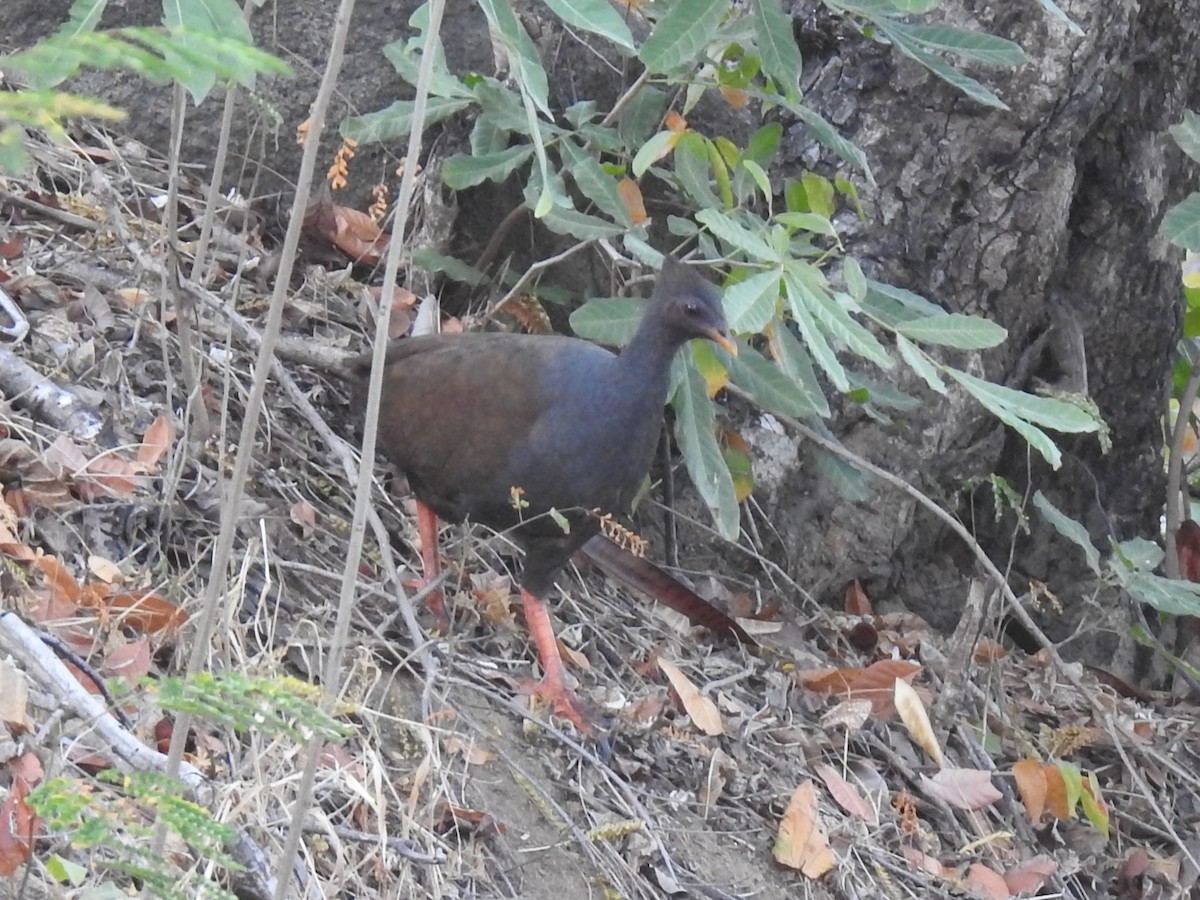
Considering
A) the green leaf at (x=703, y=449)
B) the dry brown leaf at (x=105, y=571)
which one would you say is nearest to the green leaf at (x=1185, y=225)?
the green leaf at (x=703, y=449)

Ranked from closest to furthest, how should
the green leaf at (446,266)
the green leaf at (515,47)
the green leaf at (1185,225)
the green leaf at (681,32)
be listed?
the green leaf at (515,47)
the green leaf at (681,32)
the green leaf at (1185,225)
the green leaf at (446,266)

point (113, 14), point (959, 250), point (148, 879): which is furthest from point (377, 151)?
point (148, 879)

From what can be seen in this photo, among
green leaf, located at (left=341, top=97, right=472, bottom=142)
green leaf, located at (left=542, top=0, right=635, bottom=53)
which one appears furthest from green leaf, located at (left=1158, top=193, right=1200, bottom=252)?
green leaf, located at (left=542, top=0, right=635, bottom=53)

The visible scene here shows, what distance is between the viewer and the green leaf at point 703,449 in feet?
12.6

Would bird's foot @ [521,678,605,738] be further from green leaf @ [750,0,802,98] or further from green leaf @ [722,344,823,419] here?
green leaf @ [750,0,802,98]

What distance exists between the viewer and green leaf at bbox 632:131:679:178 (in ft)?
12.6

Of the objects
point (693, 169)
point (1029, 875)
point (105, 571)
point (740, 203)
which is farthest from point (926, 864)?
point (105, 571)

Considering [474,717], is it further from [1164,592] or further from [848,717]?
[1164,592]

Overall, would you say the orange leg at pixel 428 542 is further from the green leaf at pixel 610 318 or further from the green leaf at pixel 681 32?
the green leaf at pixel 681 32

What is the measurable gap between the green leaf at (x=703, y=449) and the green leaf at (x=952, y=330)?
2.12 feet

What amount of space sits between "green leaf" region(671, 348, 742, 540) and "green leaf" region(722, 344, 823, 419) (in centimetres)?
12

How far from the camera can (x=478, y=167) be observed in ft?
13.5

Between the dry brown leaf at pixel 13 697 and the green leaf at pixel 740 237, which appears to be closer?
the dry brown leaf at pixel 13 697

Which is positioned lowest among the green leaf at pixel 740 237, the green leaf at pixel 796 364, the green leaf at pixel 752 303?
the green leaf at pixel 796 364
